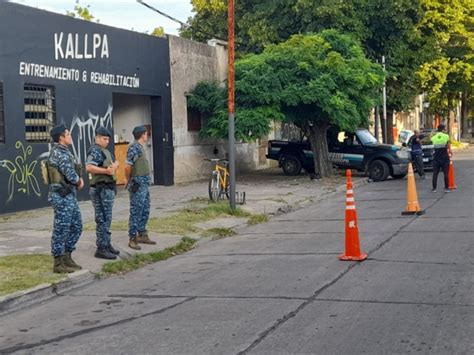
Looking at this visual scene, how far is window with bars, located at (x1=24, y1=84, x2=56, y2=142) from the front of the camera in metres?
15.5

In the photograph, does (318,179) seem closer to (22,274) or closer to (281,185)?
(281,185)

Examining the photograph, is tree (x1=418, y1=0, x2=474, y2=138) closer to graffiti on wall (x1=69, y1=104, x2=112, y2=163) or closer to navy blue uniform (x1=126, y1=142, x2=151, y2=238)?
graffiti on wall (x1=69, y1=104, x2=112, y2=163)

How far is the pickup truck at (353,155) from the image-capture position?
2325 centimetres

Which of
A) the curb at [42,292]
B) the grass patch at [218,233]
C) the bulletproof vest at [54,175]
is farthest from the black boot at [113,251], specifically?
the grass patch at [218,233]

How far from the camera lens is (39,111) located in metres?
15.9

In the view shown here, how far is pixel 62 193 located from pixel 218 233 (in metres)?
4.62

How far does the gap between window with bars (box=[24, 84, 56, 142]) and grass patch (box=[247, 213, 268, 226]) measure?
16.8 feet

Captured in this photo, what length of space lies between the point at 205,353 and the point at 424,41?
Answer: 91.6ft

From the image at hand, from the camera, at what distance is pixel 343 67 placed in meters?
21.6

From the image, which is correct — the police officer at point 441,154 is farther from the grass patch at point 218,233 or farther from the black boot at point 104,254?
the black boot at point 104,254

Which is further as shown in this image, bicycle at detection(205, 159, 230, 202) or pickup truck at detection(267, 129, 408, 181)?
pickup truck at detection(267, 129, 408, 181)

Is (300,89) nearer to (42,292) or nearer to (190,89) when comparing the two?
(190,89)

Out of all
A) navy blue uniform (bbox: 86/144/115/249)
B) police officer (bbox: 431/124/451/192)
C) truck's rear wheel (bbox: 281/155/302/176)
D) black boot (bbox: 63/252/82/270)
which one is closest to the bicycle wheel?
police officer (bbox: 431/124/451/192)

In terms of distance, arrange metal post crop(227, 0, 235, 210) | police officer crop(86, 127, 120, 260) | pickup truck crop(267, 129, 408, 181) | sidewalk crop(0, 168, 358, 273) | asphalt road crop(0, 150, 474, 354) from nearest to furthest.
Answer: asphalt road crop(0, 150, 474, 354)
police officer crop(86, 127, 120, 260)
sidewalk crop(0, 168, 358, 273)
metal post crop(227, 0, 235, 210)
pickup truck crop(267, 129, 408, 181)
